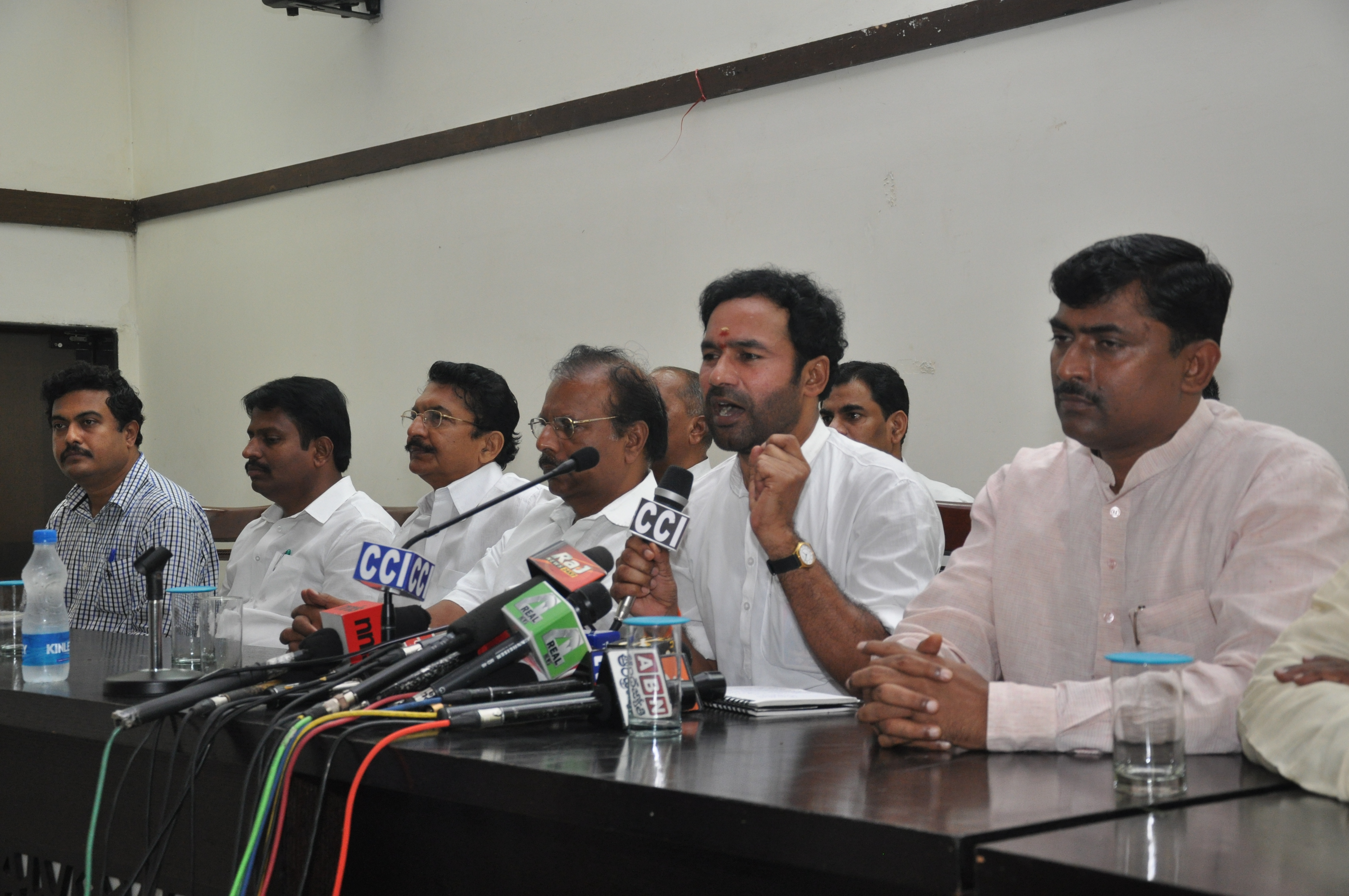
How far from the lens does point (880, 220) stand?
11.6 ft

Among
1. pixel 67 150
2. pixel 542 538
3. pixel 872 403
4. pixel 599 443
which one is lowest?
pixel 542 538

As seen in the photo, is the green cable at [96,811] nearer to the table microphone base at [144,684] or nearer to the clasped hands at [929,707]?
the table microphone base at [144,684]

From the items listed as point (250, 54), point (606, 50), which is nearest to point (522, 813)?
point (606, 50)

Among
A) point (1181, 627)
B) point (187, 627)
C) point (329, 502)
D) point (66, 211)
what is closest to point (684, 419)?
point (329, 502)

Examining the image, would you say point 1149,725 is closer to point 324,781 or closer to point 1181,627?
point 1181,627

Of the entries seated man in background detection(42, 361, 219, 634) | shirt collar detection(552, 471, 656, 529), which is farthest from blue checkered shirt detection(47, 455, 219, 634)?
shirt collar detection(552, 471, 656, 529)

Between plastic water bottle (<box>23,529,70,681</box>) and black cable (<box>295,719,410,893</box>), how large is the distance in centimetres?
85

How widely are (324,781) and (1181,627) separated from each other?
3.57 feet

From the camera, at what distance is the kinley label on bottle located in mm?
2053

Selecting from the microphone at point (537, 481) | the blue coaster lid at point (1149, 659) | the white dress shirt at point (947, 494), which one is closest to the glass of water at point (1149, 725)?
the blue coaster lid at point (1149, 659)

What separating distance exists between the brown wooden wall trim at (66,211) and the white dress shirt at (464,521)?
313 centimetres

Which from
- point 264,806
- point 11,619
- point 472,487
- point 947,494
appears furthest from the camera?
point 472,487

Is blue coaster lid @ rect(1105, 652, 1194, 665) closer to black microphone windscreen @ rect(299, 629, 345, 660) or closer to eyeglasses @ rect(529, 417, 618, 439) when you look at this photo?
black microphone windscreen @ rect(299, 629, 345, 660)

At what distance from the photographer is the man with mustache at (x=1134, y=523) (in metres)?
1.49
